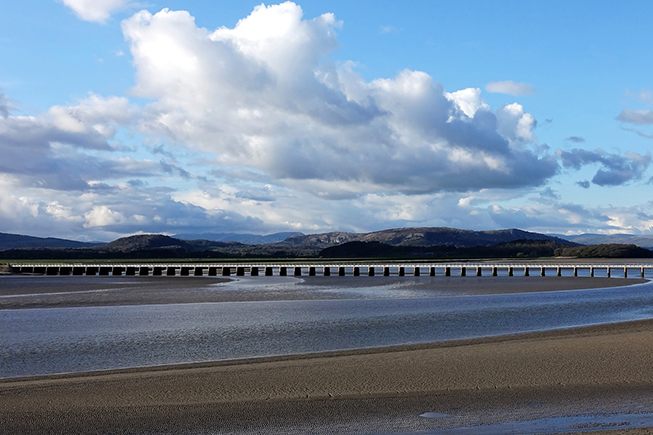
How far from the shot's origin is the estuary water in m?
17.0

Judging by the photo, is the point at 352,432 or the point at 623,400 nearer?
the point at 352,432

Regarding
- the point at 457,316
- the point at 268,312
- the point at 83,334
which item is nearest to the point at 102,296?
the point at 268,312

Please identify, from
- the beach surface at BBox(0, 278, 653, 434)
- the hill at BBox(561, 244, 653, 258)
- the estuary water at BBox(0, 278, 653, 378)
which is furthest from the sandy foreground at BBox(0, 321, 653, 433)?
the hill at BBox(561, 244, 653, 258)

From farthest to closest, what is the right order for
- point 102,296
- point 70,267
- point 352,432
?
point 70,267 < point 102,296 < point 352,432

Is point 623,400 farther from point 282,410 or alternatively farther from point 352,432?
point 282,410

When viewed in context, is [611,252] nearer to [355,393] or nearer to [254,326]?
[254,326]

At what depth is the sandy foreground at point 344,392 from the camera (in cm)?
986

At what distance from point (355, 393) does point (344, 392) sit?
0.21 m

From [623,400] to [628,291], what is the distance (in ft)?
115

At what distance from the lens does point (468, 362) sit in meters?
14.8

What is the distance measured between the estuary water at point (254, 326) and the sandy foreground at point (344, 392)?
218cm

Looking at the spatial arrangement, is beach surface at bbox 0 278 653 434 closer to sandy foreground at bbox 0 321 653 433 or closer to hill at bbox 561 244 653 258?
sandy foreground at bbox 0 321 653 433

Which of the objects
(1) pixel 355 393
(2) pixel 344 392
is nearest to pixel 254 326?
(2) pixel 344 392

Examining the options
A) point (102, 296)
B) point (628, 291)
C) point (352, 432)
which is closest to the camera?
point (352, 432)
